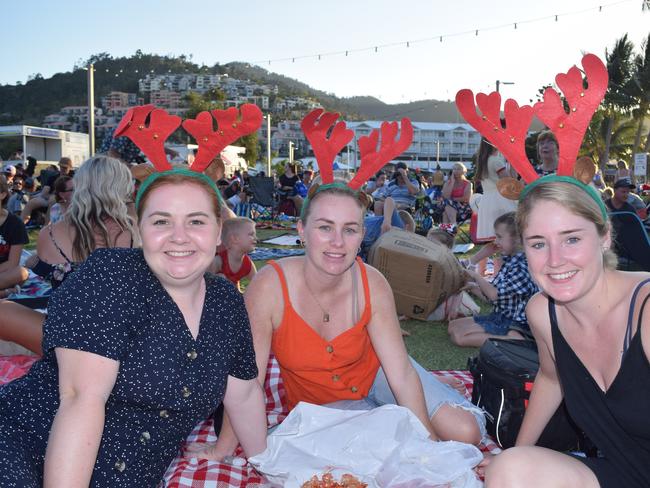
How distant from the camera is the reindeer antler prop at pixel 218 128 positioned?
7.62ft

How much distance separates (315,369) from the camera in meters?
2.85

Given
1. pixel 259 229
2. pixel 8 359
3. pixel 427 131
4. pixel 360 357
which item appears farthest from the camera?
pixel 427 131

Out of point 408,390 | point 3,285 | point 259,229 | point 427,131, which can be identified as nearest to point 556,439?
point 408,390

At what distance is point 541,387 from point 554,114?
113cm

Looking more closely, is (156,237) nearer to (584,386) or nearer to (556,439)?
(584,386)

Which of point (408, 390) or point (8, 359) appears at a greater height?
point (408, 390)

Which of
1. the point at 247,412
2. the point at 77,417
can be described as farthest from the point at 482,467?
the point at 77,417

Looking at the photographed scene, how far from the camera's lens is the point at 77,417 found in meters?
1.74

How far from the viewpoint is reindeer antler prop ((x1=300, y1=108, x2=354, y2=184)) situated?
9.71 feet

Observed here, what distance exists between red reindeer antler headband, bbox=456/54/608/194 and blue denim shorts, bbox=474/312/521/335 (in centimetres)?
261

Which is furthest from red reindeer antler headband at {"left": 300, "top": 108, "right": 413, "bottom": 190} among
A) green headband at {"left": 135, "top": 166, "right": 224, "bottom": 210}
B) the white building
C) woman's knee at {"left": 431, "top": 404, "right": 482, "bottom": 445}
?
the white building

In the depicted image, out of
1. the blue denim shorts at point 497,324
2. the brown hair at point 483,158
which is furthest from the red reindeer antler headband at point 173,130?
the brown hair at point 483,158

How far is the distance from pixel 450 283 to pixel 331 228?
341cm

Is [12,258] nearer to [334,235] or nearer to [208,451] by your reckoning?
[208,451]
